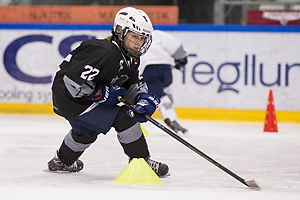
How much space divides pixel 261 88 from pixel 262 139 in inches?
88.1

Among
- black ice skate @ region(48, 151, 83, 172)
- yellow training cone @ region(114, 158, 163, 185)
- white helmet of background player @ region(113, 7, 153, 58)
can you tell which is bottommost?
black ice skate @ region(48, 151, 83, 172)

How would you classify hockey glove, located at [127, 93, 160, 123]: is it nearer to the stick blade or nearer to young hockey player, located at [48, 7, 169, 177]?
young hockey player, located at [48, 7, 169, 177]

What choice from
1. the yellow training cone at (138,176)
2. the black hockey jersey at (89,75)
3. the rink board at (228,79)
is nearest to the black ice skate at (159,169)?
the yellow training cone at (138,176)

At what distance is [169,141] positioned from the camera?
20.5 ft

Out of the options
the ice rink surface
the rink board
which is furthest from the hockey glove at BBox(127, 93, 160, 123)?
the rink board

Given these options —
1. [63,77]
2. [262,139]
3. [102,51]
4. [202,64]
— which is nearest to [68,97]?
[63,77]

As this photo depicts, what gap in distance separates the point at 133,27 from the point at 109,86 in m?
0.35

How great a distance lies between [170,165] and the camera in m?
4.58

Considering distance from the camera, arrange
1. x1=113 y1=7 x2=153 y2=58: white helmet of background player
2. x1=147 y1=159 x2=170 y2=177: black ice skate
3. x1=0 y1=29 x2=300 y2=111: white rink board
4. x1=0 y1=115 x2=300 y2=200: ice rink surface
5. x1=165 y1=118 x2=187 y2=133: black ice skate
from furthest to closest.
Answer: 1. x1=0 y1=29 x2=300 y2=111: white rink board
2. x1=165 y1=118 x2=187 y2=133: black ice skate
3. x1=147 y1=159 x2=170 y2=177: black ice skate
4. x1=113 y1=7 x2=153 y2=58: white helmet of background player
5. x1=0 y1=115 x2=300 y2=200: ice rink surface

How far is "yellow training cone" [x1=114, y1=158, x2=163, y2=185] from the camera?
140 inches

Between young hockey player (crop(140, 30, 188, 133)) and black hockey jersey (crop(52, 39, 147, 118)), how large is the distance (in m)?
2.85

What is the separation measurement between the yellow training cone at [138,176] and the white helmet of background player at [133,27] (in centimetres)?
59

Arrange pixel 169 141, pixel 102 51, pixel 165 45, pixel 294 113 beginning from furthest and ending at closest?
pixel 294 113 → pixel 165 45 → pixel 169 141 → pixel 102 51

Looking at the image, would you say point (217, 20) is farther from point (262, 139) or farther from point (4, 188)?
point (4, 188)
